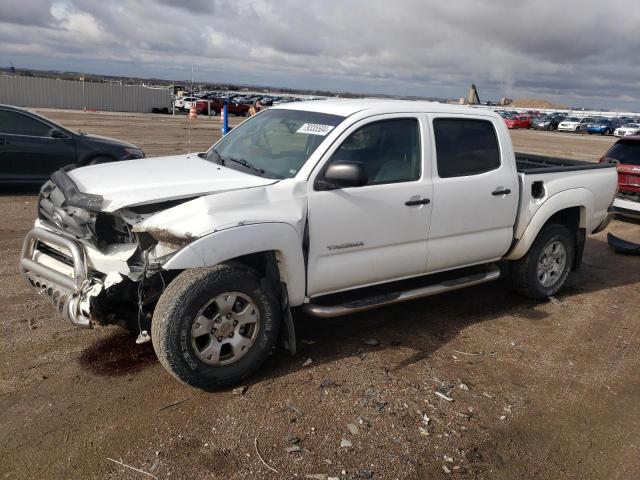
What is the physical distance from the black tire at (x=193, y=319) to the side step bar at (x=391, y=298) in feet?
1.29

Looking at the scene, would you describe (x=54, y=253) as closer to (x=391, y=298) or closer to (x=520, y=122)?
(x=391, y=298)

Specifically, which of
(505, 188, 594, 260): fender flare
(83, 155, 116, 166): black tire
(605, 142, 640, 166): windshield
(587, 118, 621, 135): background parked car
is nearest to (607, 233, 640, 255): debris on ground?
(605, 142, 640, 166): windshield

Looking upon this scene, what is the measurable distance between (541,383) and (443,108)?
8.04 ft

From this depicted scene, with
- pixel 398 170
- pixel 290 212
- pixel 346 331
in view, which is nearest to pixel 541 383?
pixel 346 331

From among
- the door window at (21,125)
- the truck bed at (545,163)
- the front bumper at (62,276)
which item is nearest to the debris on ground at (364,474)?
the front bumper at (62,276)

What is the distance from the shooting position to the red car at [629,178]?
9727 millimetres

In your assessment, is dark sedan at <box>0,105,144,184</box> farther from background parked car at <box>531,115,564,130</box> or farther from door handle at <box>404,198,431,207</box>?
background parked car at <box>531,115,564,130</box>

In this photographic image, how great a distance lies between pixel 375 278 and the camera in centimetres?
455

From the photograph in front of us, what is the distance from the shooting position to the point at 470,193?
4.94 m

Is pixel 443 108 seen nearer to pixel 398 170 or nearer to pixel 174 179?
pixel 398 170

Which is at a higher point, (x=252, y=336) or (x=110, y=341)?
(x=252, y=336)

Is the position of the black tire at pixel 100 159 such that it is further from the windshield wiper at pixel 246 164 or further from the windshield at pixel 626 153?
the windshield at pixel 626 153

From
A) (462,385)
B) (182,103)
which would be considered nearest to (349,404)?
(462,385)

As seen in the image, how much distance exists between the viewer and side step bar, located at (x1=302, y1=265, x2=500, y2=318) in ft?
13.7
